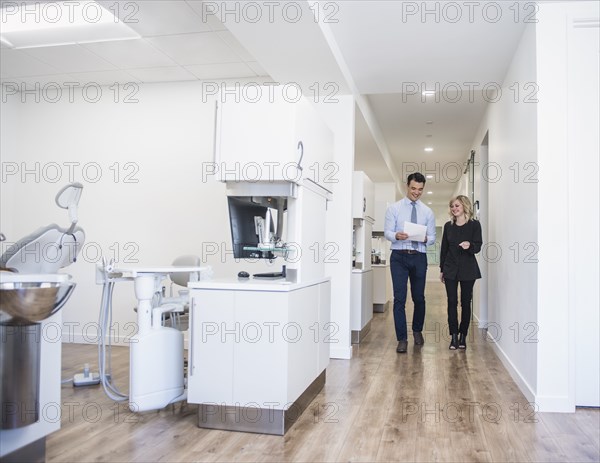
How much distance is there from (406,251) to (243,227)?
2340mm

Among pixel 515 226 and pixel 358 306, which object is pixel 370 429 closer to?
pixel 515 226

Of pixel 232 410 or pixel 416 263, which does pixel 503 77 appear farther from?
pixel 232 410

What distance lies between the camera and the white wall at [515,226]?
3.30m

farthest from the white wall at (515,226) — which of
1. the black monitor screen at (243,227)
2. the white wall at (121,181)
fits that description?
the white wall at (121,181)

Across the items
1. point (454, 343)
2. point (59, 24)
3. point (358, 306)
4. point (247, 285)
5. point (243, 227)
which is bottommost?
point (454, 343)

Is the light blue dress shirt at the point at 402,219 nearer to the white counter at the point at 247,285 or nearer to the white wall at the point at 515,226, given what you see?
the white wall at the point at 515,226

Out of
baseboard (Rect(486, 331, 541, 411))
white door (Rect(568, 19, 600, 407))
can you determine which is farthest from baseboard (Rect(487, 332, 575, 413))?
white door (Rect(568, 19, 600, 407))

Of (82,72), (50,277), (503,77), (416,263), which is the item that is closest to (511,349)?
(416,263)

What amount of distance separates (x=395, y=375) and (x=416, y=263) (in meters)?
1.30

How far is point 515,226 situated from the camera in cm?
387

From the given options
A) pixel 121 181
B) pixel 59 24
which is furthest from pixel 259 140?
pixel 121 181

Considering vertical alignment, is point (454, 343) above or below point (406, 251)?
below

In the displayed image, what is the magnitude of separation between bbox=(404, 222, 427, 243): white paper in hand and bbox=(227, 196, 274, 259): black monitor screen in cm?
213

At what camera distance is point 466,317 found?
5.04 metres
